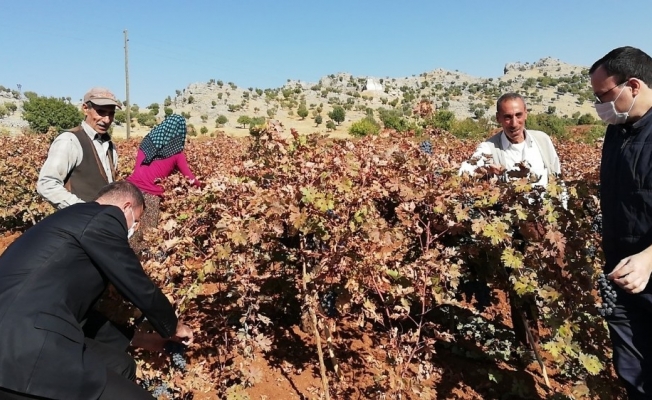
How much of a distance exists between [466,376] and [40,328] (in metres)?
2.79

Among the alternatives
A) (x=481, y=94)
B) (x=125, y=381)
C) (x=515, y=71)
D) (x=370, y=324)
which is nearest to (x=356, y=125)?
(x=370, y=324)

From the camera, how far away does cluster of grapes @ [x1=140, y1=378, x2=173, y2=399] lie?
2.32 meters

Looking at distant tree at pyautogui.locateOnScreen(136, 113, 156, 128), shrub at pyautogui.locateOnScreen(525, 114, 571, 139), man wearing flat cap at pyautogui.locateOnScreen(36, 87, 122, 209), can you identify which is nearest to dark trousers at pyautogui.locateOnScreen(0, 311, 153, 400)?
man wearing flat cap at pyautogui.locateOnScreen(36, 87, 122, 209)

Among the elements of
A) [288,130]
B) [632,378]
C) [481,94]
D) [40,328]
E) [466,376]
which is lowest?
[466,376]

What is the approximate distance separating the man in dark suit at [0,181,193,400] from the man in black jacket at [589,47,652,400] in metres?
2.07

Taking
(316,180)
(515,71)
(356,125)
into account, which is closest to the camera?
(316,180)

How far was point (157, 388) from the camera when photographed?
7.63ft

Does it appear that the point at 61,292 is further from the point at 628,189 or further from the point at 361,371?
the point at 628,189

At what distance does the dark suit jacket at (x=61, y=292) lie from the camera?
5.02 feet

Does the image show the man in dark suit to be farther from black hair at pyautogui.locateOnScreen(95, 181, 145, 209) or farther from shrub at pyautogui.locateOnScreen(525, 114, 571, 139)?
shrub at pyautogui.locateOnScreen(525, 114, 571, 139)

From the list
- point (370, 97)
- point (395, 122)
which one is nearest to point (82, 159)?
point (395, 122)

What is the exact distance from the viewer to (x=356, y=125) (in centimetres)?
2797

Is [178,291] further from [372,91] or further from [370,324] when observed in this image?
[372,91]

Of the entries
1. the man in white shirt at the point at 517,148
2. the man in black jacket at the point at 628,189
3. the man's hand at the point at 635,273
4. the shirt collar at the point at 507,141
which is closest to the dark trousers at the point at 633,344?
the man in black jacket at the point at 628,189
